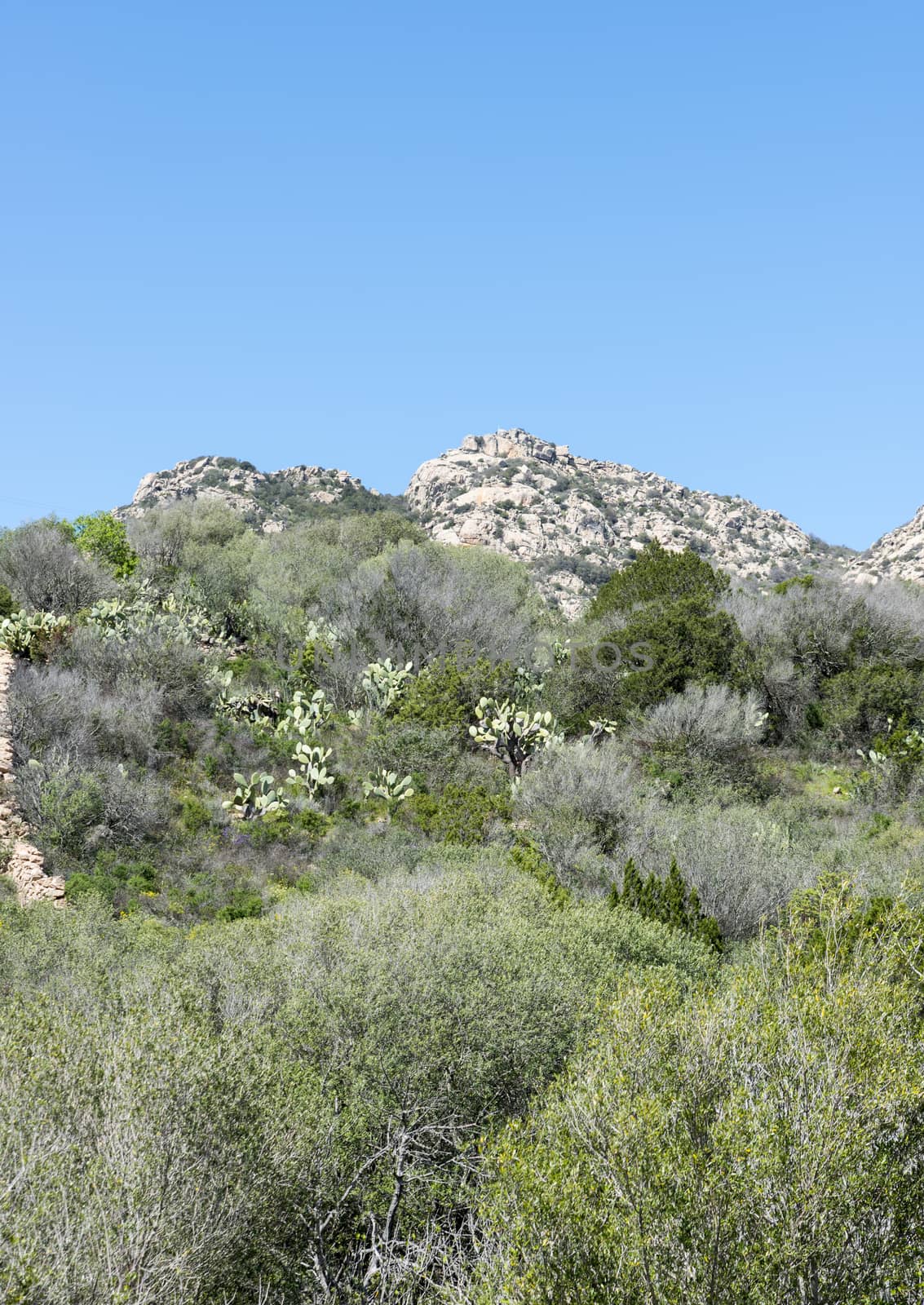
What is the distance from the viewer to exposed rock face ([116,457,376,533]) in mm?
66500

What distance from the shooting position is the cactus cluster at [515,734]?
24.5 m

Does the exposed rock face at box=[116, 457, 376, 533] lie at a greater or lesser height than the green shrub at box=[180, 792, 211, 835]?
greater

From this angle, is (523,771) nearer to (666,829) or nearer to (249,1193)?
(666,829)

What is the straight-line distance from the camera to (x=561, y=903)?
16.1m

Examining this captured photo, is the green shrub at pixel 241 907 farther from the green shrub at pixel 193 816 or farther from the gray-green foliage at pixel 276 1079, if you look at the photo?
the green shrub at pixel 193 816

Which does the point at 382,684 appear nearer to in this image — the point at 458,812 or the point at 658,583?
the point at 458,812

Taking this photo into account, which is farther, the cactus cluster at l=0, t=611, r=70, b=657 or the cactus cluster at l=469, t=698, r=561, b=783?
the cactus cluster at l=469, t=698, r=561, b=783

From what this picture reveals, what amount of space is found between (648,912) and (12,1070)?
1073cm

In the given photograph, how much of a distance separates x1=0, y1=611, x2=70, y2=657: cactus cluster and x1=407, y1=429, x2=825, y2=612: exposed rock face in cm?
3452

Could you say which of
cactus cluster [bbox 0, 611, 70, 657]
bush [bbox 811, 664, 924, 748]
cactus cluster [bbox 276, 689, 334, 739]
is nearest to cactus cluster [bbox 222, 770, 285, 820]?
cactus cluster [bbox 276, 689, 334, 739]

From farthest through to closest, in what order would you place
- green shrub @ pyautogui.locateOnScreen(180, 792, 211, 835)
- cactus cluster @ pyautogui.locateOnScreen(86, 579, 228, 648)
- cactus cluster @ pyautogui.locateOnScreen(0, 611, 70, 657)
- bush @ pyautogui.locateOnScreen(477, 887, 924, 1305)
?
cactus cluster @ pyautogui.locateOnScreen(86, 579, 228, 648), cactus cluster @ pyautogui.locateOnScreen(0, 611, 70, 657), green shrub @ pyautogui.locateOnScreen(180, 792, 211, 835), bush @ pyautogui.locateOnScreen(477, 887, 924, 1305)

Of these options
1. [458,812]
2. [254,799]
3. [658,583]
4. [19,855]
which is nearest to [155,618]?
[254,799]

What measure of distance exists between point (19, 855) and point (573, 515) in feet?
189

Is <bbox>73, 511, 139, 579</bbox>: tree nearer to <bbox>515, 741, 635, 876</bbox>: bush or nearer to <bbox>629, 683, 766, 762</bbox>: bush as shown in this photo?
<bbox>515, 741, 635, 876</bbox>: bush
